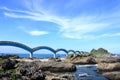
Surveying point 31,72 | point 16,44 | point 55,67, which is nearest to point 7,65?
point 31,72

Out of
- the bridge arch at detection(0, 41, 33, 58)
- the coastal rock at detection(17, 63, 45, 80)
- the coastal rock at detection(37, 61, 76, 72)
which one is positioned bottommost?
the coastal rock at detection(17, 63, 45, 80)

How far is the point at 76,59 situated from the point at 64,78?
179 ft

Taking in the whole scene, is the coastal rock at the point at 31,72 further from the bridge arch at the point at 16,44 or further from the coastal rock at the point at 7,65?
the bridge arch at the point at 16,44

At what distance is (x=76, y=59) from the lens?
9656cm

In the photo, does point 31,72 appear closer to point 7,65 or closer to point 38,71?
point 38,71

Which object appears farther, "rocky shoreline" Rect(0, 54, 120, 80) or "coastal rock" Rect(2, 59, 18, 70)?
"coastal rock" Rect(2, 59, 18, 70)

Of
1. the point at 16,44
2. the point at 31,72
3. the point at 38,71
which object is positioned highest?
the point at 16,44

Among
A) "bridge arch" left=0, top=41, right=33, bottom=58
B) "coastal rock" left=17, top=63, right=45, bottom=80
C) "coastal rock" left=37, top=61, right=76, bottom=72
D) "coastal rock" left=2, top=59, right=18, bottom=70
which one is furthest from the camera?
"bridge arch" left=0, top=41, right=33, bottom=58

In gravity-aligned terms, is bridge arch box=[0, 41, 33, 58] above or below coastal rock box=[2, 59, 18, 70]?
above

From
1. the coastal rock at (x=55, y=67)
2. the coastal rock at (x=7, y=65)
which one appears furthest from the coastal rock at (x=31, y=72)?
the coastal rock at (x=55, y=67)

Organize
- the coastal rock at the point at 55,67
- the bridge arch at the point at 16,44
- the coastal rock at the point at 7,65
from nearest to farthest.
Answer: the coastal rock at the point at 7,65 < the coastal rock at the point at 55,67 < the bridge arch at the point at 16,44

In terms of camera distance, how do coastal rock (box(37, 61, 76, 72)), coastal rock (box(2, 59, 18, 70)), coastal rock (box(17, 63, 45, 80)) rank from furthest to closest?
coastal rock (box(37, 61, 76, 72))
coastal rock (box(2, 59, 18, 70))
coastal rock (box(17, 63, 45, 80))

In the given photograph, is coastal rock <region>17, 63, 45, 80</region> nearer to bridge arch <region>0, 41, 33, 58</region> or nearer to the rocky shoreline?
Result: the rocky shoreline

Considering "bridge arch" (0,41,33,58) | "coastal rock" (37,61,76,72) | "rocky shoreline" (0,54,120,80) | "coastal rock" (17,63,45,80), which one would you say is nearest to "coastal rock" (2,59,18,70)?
"rocky shoreline" (0,54,120,80)
